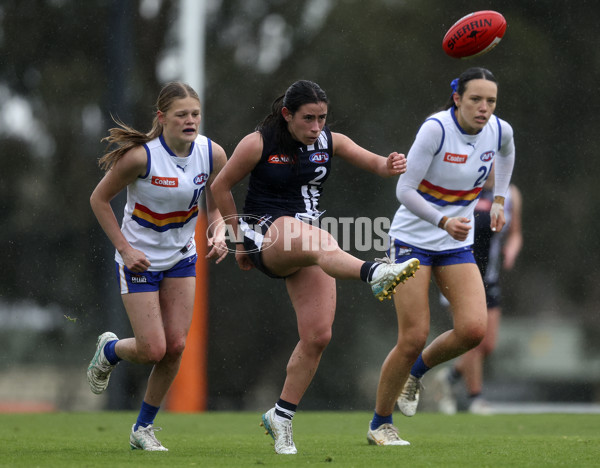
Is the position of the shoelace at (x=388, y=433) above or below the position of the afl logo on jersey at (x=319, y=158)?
below

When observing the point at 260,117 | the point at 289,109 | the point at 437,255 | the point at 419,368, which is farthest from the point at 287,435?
the point at 260,117

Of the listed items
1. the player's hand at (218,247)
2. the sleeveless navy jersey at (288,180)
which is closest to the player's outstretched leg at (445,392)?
the sleeveless navy jersey at (288,180)

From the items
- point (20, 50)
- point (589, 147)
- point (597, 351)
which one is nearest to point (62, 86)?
point (20, 50)

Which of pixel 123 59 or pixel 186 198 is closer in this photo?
pixel 186 198

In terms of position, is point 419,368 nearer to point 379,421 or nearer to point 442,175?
point 379,421

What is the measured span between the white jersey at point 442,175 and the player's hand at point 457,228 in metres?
0.24

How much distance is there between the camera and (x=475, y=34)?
17.5ft

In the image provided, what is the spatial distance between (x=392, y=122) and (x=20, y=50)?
3320mm

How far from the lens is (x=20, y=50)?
8484mm

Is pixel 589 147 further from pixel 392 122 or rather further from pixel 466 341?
pixel 466 341

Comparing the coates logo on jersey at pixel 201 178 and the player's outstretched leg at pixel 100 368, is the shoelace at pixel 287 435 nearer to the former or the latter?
the player's outstretched leg at pixel 100 368

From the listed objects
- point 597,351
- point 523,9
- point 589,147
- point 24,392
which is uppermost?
point 523,9

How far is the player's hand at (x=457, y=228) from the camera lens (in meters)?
4.50

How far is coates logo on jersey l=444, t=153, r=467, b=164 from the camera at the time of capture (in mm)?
4922
